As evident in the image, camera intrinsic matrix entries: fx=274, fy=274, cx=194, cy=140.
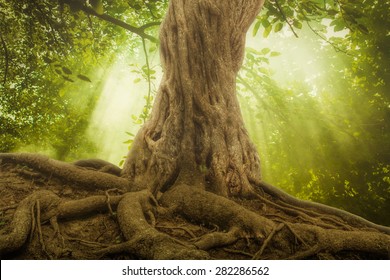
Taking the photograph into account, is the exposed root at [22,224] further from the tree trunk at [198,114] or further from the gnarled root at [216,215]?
the gnarled root at [216,215]

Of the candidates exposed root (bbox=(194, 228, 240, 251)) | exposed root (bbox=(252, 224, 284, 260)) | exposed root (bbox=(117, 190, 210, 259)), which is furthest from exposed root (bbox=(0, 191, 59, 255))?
exposed root (bbox=(252, 224, 284, 260))

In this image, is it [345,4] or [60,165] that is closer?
[60,165]

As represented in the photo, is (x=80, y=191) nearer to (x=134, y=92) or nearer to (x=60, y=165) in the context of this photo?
(x=60, y=165)

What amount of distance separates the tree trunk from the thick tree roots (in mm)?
248

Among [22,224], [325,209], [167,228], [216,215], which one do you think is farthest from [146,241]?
[325,209]

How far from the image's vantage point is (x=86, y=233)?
2.16m

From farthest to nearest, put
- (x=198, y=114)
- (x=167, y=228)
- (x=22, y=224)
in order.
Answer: (x=198, y=114), (x=167, y=228), (x=22, y=224)

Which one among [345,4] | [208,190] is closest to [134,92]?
[345,4]

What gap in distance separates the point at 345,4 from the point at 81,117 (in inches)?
394

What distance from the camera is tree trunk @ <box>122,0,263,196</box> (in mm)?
2910

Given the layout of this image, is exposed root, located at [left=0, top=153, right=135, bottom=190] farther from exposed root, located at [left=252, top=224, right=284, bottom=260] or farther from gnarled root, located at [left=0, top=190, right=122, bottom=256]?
exposed root, located at [left=252, top=224, right=284, bottom=260]

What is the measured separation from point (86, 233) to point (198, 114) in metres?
1.75

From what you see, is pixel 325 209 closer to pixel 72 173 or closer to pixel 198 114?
pixel 198 114
